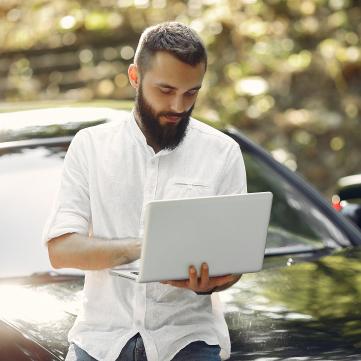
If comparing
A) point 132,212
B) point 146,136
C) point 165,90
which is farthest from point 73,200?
point 165,90

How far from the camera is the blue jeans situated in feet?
10.4

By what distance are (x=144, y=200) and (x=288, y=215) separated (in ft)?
5.85

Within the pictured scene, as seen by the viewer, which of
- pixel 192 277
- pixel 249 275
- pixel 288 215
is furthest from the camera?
pixel 288 215

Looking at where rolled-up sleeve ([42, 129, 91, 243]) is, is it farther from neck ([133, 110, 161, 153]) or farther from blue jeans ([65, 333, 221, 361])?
blue jeans ([65, 333, 221, 361])

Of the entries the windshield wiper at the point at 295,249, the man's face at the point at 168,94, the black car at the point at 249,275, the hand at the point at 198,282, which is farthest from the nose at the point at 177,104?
the windshield wiper at the point at 295,249

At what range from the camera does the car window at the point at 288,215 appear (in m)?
4.82

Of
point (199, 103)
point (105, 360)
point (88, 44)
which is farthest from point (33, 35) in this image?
point (105, 360)

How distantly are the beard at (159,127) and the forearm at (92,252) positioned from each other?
0.95 ft

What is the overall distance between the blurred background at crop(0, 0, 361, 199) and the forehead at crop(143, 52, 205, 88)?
23.0ft

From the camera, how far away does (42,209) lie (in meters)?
4.45

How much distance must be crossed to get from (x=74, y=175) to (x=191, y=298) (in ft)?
1.45

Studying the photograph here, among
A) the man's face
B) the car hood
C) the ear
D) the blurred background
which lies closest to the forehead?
the man's face

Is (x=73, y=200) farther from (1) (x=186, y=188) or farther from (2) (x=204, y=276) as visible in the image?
(2) (x=204, y=276)

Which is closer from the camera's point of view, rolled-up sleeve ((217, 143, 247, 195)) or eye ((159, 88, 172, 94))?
eye ((159, 88, 172, 94))
